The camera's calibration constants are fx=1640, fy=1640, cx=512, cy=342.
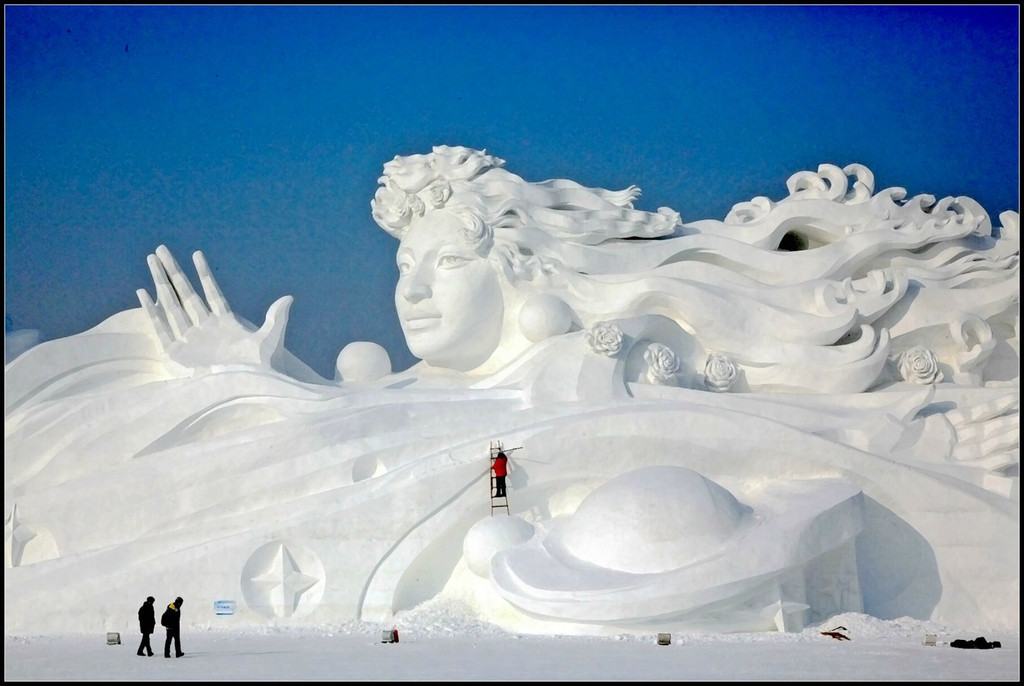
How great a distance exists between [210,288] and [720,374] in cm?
614

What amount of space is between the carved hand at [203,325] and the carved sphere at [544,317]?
2852mm

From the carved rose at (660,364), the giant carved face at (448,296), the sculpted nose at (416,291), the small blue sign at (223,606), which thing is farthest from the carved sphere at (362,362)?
the small blue sign at (223,606)

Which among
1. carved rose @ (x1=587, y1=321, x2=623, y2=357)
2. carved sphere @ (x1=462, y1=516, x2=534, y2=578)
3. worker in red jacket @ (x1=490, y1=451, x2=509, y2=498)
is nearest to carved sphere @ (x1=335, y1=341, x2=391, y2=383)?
carved rose @ (x1=587, y1=321, x2=623, y2=357)

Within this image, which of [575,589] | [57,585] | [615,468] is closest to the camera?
[575,589]

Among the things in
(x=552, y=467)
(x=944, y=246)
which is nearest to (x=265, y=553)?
(x=552, y=467)

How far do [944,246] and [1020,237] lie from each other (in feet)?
3.21

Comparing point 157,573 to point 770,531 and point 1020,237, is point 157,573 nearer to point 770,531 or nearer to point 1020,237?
point 770,531

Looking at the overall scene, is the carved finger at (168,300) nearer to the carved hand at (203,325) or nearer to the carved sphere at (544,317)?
the carved hand at (203,325)

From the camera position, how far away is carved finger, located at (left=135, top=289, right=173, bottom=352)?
63.2 ft

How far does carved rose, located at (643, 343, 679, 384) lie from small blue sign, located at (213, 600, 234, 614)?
5351mm

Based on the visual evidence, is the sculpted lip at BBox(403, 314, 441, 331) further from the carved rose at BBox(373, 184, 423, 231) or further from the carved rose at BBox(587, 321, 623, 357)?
the carved rose at BBox(587, 321, 623, 357)

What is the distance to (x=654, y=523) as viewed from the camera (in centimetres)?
1522

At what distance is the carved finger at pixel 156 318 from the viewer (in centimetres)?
1927

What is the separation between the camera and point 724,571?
49.1 feet
